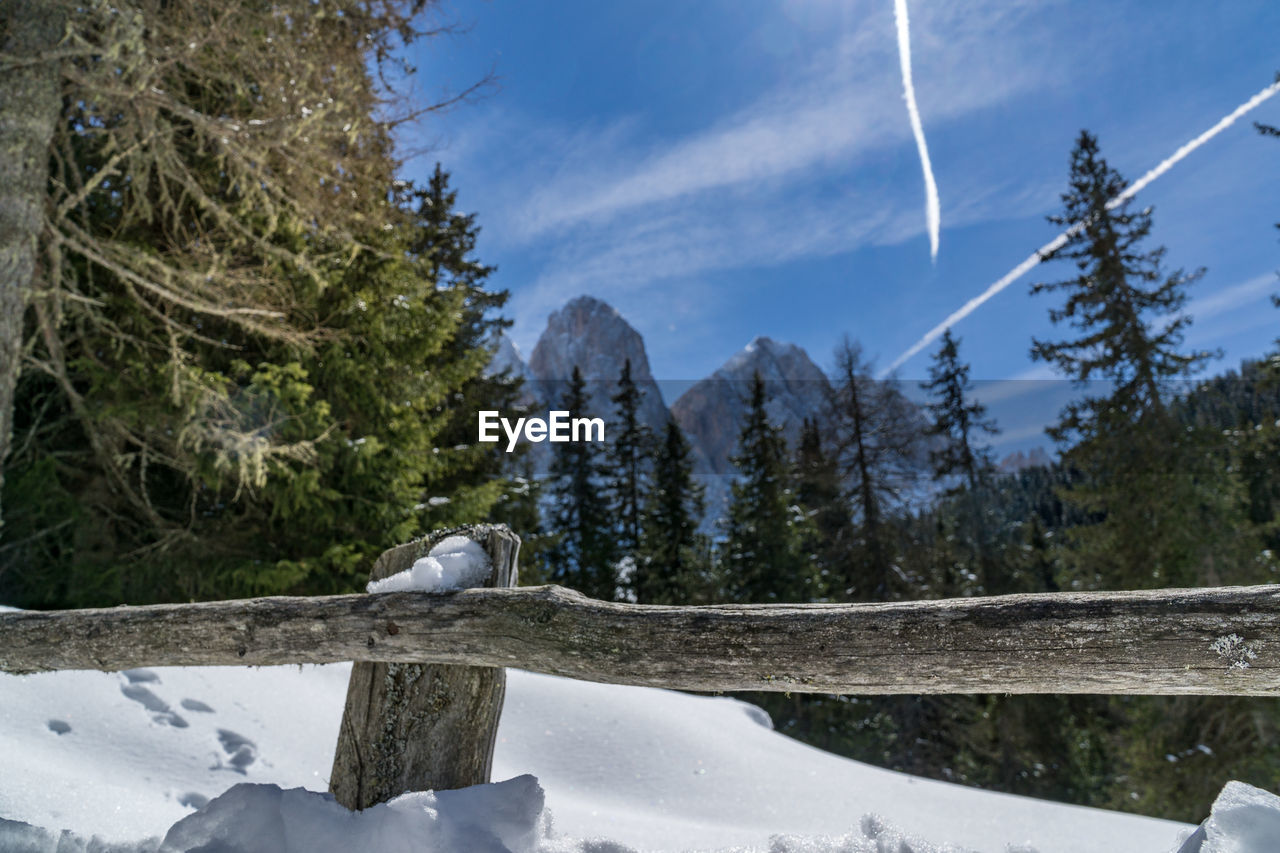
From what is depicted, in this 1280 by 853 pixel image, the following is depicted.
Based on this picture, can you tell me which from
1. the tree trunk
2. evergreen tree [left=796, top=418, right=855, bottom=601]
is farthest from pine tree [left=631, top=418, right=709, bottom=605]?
the tree trunk

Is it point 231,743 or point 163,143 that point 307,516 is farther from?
point 231,743

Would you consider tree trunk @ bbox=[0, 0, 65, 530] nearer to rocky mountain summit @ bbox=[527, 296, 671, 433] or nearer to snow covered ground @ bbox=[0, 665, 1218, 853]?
snow covered ground @ bbox=[0, 665, 1218, 853]

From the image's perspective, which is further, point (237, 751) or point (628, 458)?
point (628, 458)

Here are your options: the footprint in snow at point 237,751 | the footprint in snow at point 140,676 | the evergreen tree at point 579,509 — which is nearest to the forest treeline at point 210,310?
the footprint in snow at point 140,676

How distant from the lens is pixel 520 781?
2305 millimetres

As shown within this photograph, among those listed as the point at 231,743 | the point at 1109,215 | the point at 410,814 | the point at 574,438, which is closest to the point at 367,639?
the point at 410,814

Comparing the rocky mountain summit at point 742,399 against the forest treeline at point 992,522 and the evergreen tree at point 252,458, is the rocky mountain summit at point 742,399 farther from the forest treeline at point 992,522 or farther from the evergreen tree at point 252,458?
the evergreen tree at point 252,458

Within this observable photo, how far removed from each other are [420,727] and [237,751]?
2530mm

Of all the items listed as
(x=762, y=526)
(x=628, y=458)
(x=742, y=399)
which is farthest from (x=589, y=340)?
(x=762, y=526)

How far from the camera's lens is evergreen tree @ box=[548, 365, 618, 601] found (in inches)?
1024

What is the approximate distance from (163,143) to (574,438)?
20170 mm

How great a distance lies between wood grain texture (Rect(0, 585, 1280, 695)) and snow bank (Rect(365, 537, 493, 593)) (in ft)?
0.23

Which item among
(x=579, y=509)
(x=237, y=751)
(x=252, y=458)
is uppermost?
(x=579, y=509)

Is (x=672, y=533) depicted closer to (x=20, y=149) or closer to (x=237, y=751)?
(x=20, y=149)
